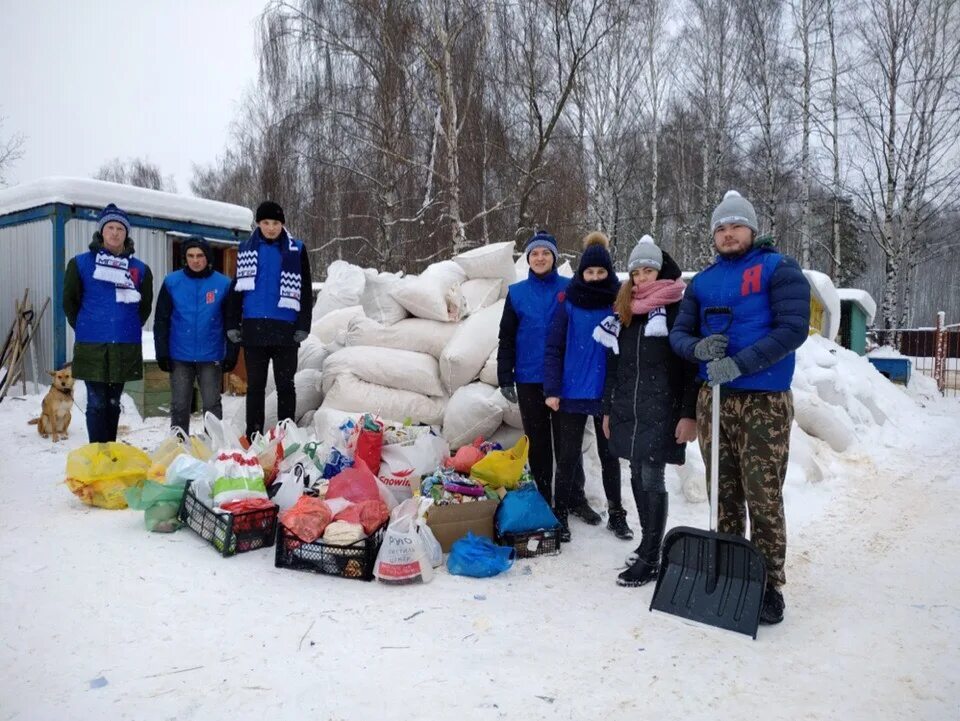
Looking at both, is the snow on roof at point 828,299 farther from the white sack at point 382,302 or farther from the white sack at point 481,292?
the white sack at point 382,302

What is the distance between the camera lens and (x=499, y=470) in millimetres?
3566

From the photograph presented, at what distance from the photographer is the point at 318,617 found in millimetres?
2578

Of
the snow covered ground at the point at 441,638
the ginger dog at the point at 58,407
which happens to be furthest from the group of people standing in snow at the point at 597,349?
the ginger dog at the point at 58,407

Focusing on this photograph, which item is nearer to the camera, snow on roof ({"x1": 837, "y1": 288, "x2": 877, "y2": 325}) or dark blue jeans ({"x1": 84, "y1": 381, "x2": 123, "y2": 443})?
dark blue jeans ({"x1": 84, "y1": 381, "x2": 123, "y2": 443})

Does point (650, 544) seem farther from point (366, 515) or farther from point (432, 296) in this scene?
point (432, 296)

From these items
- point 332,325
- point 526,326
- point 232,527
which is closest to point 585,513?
point 526,326

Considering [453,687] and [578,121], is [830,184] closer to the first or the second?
[578,121]

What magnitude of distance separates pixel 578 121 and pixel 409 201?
530 cm

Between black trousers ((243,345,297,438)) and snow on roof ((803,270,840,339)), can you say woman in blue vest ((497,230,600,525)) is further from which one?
snow on roof ((803,270,840,339))

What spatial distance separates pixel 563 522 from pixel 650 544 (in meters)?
0.66

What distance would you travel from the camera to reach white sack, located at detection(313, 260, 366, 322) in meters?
7.43

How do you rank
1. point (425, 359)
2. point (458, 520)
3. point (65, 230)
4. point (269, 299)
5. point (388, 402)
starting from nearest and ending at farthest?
1. point (458, 520)
2. point (269, 299)
3. point (388, 402)
4. point (425, 359)
5. point (65, 230)

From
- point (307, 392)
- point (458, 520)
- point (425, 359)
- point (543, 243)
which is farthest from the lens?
point (307, 392)

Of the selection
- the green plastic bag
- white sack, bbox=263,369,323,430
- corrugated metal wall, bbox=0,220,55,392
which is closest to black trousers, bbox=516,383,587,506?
the green plastic bag
